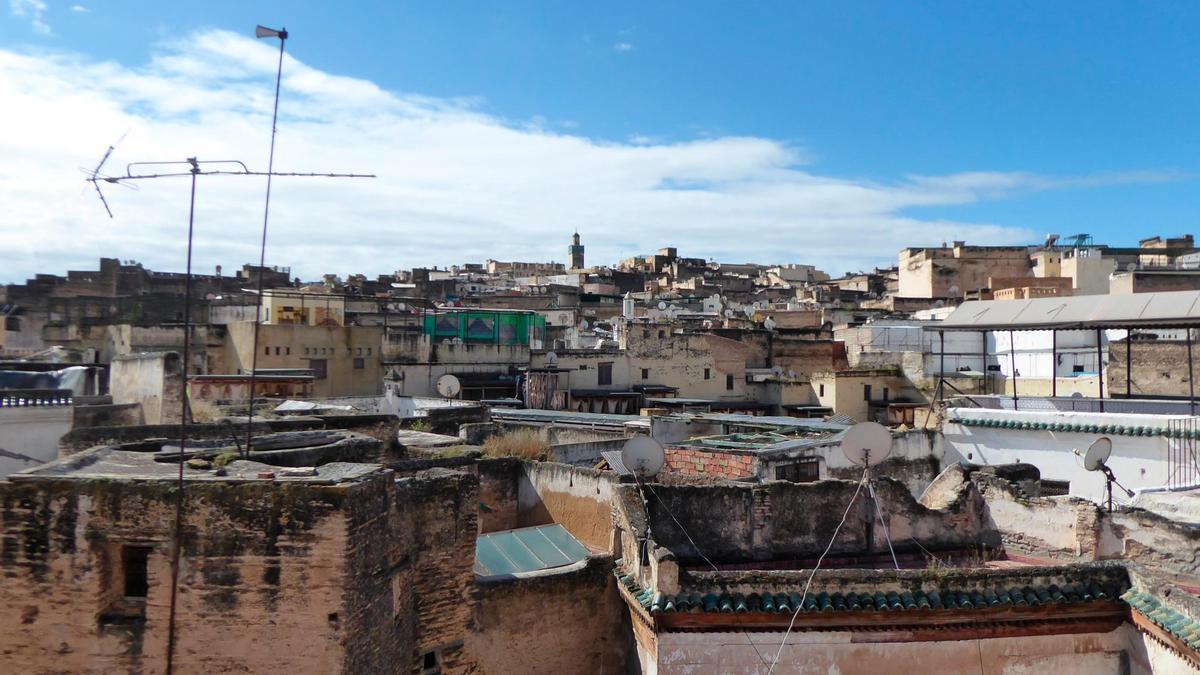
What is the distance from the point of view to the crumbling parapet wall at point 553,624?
9844 mm

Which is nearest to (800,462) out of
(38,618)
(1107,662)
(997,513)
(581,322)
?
(997,513)

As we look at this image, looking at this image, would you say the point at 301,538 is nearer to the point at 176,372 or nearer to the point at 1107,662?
the point at 1107,662

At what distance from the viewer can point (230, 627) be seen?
22.0ft

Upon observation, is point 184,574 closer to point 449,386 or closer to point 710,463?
point 710,463

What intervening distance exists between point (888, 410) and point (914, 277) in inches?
1015

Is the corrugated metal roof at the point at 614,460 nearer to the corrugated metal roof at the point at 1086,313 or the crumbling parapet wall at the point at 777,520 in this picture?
the crumbling parapet wall at the point at 777,520

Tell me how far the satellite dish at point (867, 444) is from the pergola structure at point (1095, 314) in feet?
17.5

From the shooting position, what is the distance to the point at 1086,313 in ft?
52.3

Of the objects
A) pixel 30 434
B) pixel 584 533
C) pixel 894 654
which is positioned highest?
pixel 30 434

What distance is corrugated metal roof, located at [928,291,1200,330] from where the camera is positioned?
1482 centimetres

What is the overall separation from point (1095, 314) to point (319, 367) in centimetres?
2378

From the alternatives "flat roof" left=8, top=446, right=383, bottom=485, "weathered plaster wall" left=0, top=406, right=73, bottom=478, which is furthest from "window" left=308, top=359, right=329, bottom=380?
"flat roof" left=8, top=446, right=383, bottom=485

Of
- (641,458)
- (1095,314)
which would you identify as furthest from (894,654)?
(1095,314)

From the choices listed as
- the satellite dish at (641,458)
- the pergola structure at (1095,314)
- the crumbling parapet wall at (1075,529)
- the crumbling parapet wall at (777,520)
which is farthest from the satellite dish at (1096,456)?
the satellite dish at (641,458)
